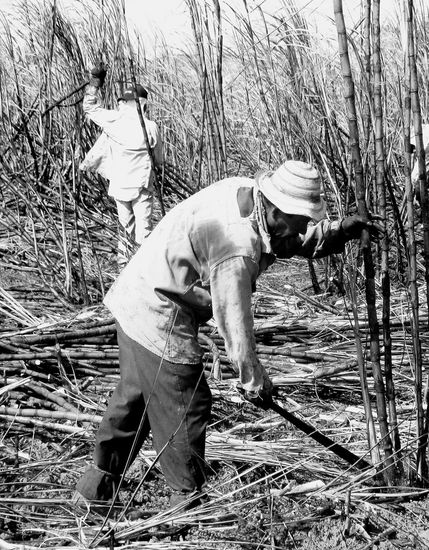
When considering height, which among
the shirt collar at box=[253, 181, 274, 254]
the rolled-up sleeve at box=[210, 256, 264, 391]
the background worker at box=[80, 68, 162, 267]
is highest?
the shirt collar at box=[253, 181, 274, 254]

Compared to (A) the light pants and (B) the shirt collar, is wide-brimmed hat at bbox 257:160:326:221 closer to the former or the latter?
(B) the shirt collar

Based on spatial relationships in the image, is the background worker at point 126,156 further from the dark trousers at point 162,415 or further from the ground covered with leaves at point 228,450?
the dark trousers at point 162,415

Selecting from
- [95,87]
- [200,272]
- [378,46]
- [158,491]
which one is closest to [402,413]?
[158,491]

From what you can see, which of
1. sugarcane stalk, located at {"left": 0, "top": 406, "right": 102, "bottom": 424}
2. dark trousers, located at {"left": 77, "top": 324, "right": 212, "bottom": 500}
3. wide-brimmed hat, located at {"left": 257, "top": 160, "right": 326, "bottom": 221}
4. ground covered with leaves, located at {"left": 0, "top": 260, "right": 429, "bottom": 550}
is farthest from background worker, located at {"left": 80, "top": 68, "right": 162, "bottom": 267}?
wide-brimmed hat, located at {"left": 257, "top": 160, "right": 326, "bottom": 221}

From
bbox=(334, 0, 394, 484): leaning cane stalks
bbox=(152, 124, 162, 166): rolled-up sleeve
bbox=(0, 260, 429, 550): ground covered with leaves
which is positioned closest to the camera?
bbox=(334, 0, 394, 484): leaning cane stalks

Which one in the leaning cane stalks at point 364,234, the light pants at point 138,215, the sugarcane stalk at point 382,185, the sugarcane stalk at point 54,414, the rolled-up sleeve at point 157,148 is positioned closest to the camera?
the leaning cane stalks at point 364,234

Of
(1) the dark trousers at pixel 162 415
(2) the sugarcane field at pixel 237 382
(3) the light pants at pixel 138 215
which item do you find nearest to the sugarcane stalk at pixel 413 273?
(2) the sugarcane field at pixel 237 382

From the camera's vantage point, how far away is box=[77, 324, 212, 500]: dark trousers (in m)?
2.84

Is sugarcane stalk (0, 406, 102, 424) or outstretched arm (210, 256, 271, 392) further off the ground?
outstretched arm (210, 256, 271, 392)

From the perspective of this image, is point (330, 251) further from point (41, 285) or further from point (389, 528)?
point (41, 285)

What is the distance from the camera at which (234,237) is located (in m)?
2.57

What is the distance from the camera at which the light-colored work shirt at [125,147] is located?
731 centimetres

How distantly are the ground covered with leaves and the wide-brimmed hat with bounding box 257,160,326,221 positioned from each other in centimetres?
75

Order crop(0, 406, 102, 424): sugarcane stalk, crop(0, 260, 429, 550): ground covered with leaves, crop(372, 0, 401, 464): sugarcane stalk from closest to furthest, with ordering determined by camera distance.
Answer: crop(372, 0, 401, 464): sugarcane stalk < crop(0, 260, 429, 550): ground covered with leaves < crop(0, 406, 102, 424): sugarcane stalk
